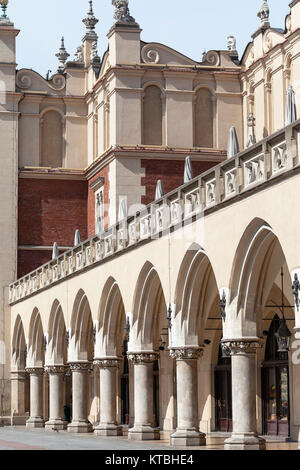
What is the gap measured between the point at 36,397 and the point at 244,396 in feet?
77.4

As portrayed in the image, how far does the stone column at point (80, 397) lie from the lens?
41188 mm

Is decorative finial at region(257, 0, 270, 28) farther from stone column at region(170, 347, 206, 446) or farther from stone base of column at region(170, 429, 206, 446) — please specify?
stone base of column at region(170, 429, 206, 446)

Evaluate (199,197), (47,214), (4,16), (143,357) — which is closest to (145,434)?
(143,357)

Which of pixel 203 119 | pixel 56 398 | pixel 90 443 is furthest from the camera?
pixel 203 119

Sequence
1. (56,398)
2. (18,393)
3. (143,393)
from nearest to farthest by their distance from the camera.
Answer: (143,393)
(56,398)
(18,393)

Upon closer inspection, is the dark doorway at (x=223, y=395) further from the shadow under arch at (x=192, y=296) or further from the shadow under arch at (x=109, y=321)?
the shadow under arch at (x=192, y=296)

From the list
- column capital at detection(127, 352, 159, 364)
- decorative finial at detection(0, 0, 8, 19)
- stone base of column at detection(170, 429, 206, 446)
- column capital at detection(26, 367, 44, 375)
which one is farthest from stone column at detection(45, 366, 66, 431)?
decorative finial at detection(0, 0, 8, 19)

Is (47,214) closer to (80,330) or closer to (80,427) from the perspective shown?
(80,330)

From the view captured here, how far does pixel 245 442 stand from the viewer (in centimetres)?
2627

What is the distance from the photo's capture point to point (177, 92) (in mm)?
50656

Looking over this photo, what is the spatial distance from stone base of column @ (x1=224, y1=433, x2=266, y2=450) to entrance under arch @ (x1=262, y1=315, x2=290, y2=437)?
25.0 feet

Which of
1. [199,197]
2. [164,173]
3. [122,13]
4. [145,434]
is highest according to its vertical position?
[122,13]

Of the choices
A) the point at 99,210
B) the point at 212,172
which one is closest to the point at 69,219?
the point at 99,210
